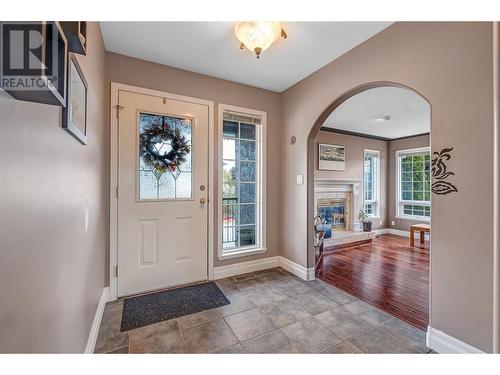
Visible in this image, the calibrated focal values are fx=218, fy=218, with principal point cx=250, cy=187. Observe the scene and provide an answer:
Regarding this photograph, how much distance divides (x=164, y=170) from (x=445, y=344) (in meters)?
2.77

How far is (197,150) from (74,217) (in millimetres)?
1564

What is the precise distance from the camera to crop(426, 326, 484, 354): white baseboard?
139 cm

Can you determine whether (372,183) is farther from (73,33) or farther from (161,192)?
(73,33)

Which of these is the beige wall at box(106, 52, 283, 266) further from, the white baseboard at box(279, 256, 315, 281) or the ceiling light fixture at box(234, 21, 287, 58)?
the ceiling light fixture at box(234, 21, 287, 58)

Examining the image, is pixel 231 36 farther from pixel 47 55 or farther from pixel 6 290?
pixel 6 290

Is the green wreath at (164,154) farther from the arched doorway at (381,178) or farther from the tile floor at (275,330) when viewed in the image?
the arched doorway at (381,178)

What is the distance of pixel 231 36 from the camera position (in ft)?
6.52

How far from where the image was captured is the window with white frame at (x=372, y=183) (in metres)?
5.57

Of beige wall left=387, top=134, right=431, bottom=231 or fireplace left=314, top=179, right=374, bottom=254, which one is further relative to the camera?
beige wall left=387, top=134, right=431, bottom=231

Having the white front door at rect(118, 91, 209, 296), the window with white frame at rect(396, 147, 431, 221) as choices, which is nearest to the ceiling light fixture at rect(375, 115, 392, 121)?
the window with white frame at rect(396, 147, 431, 221)

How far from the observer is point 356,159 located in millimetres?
5254

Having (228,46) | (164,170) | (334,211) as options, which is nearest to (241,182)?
(164,170)

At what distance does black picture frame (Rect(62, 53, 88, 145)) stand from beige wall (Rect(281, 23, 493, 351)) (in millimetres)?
2218
